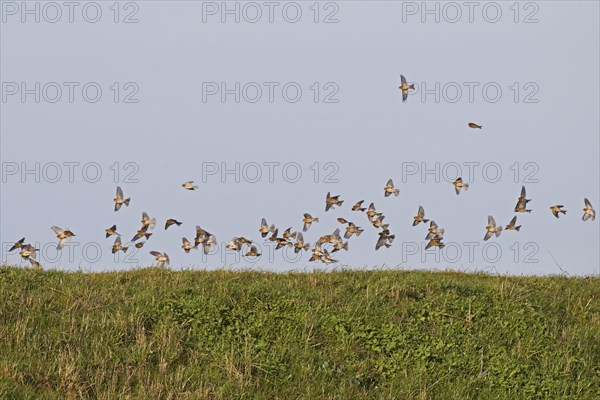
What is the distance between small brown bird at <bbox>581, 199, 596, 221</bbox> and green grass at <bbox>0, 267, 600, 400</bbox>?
3.66 metres

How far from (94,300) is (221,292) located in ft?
6.58

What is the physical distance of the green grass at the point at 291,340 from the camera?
10.5 metres

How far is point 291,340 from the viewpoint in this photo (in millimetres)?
11414

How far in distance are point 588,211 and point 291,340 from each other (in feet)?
27.6

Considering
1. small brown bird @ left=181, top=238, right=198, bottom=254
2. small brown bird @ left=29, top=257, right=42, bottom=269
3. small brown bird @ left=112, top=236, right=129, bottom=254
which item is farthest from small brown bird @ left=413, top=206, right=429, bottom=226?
small brown bird @ left=29, top=257, right=42, bottom=269

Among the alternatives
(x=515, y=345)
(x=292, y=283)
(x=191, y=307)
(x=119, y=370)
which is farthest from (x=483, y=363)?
(x=119, y=370)

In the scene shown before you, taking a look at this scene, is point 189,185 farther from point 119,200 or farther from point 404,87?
point 404,87

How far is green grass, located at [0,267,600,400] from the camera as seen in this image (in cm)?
1055

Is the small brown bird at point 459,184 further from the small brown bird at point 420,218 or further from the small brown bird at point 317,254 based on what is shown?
the small brown bird at point 317,254

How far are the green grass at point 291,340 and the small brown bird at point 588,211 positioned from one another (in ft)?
12.0

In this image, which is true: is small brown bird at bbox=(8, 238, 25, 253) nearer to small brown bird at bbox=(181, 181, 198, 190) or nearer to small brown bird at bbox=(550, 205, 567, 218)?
small brown bird at bbox=(181, 181, 198, 190)

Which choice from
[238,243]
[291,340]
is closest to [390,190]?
[238,243]

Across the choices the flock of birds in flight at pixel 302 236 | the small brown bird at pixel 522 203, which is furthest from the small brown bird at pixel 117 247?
the small brown bird at pixel 522 203

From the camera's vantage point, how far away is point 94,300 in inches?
493
